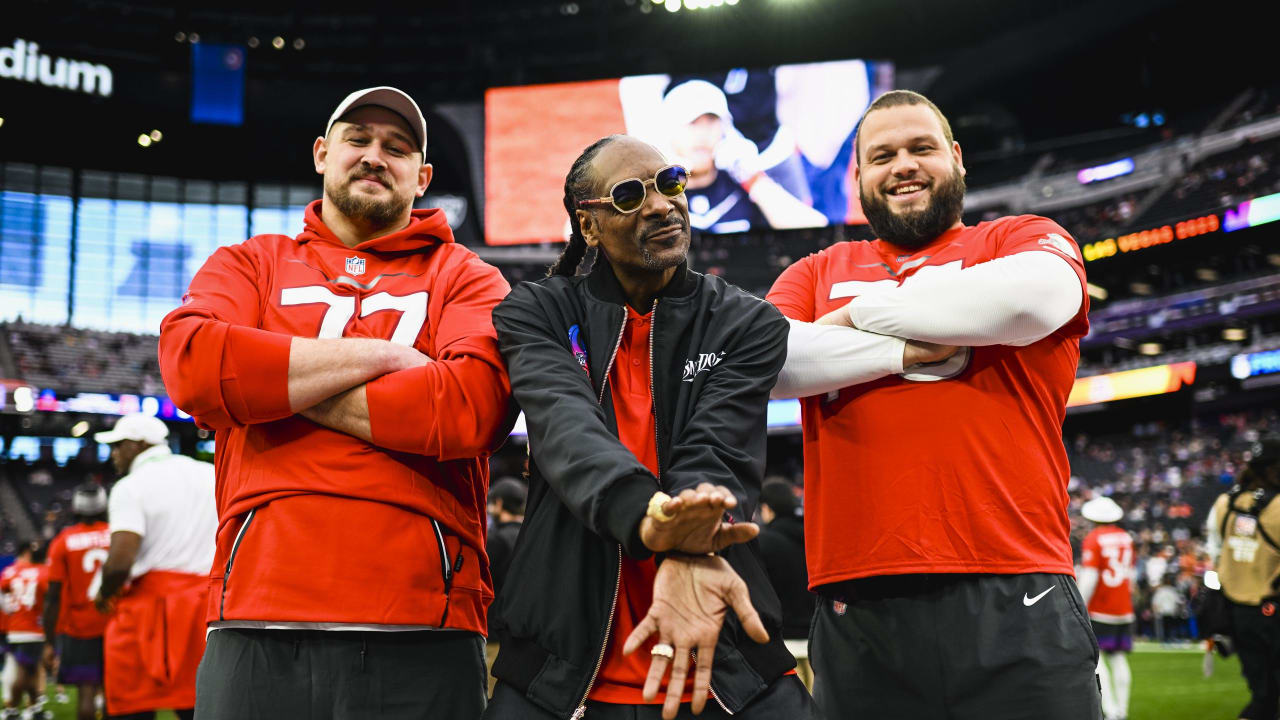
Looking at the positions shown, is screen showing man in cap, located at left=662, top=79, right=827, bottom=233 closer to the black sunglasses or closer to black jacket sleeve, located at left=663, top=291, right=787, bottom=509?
the black sunglasses

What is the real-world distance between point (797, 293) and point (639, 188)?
0.75 m

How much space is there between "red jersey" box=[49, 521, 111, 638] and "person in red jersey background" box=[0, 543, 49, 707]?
2309mm

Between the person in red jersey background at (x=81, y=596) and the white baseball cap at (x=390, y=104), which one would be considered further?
the person in red jersey background at (x=81, y=596)

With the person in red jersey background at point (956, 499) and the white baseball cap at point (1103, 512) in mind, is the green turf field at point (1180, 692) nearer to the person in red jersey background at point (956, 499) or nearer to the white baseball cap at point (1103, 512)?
the white baseball cap at point (1103, 512)

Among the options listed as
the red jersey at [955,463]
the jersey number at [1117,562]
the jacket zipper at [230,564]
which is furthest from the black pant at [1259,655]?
the jacket zipper at [230,564]

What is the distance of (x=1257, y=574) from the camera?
6965 mm

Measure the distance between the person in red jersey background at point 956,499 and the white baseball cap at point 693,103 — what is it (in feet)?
88.3

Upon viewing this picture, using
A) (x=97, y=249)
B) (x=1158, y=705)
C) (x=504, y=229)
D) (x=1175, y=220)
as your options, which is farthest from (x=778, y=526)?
(x=97, y=249)

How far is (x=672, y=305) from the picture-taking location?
90.1 inches

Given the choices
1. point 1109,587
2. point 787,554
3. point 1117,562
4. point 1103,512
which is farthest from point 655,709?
point 1103,512

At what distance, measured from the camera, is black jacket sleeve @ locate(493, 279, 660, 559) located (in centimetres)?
189

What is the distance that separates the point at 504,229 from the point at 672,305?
27.3m

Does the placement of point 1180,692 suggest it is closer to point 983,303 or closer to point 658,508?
point 983,303

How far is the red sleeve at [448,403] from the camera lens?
2.32 m
